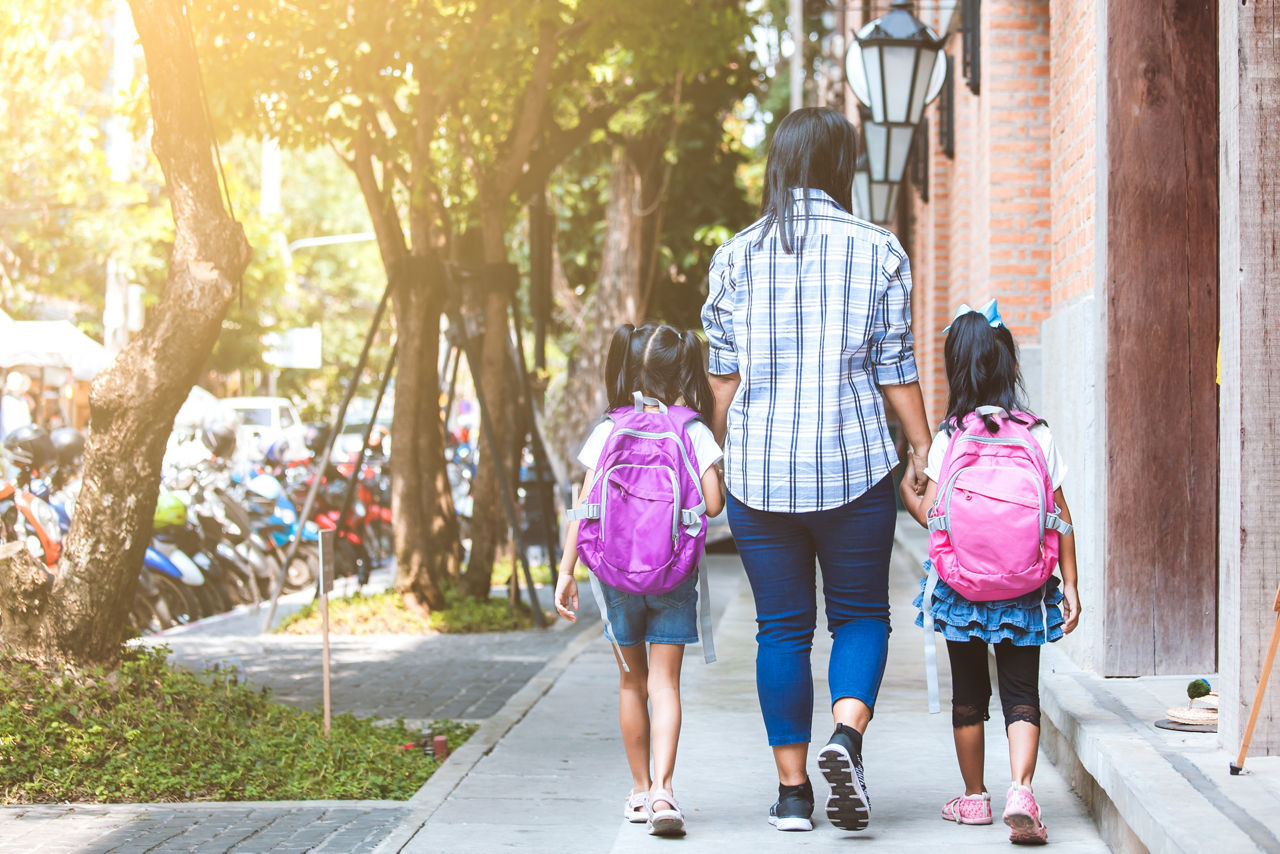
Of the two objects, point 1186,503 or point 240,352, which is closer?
point 1186,503

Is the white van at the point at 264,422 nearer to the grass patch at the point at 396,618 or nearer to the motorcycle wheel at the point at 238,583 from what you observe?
the motorcycle wheel at the point at 238,583

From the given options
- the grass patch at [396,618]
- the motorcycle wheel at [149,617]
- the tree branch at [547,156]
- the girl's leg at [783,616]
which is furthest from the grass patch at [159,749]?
the tree branch at [547,156]

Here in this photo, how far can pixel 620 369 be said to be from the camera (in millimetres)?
4469

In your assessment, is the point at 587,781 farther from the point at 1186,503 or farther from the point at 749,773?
the point at 1186,503

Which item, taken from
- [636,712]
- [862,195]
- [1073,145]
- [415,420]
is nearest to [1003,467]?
[636,712]

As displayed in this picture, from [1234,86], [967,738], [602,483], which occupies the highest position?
[1234,86]

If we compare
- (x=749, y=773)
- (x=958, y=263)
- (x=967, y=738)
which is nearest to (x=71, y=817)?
(x=749, y=773)

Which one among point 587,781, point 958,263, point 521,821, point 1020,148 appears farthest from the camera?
point 958,263

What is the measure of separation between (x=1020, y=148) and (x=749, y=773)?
477 cm

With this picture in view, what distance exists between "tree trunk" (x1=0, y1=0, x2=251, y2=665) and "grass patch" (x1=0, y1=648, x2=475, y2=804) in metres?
0.20

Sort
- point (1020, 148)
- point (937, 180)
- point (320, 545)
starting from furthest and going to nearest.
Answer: point (937, 180) < point (1020, 148) < point (320, 545)

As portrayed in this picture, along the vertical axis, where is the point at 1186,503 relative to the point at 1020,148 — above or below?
below

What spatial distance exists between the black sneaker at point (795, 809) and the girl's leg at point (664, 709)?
1.11ft

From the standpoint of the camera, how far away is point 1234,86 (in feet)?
13.0
